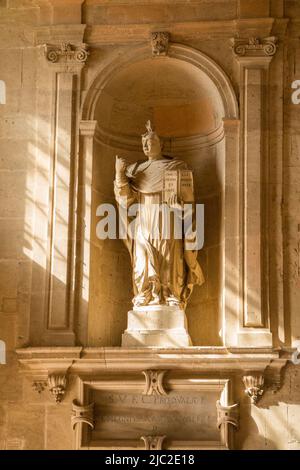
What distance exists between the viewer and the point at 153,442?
14039 millimetres

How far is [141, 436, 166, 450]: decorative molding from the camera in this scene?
14016 millimetres

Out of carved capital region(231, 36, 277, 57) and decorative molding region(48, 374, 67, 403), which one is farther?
carved capital region(231, 36, 277, 57)

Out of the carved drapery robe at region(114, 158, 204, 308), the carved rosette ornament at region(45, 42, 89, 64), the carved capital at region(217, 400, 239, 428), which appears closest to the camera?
Answer: the carved capital at region(217, 400, 239, 428)

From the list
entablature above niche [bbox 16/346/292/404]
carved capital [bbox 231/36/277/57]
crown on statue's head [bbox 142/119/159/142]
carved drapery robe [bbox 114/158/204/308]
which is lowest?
entablature above niche [bbox 16/346/292/404]

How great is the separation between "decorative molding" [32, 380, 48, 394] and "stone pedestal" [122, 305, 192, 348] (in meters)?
1.06

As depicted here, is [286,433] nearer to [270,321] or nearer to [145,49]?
[270,321]

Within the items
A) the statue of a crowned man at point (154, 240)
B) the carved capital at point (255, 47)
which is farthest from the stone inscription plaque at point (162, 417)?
the carved capital at point (255, 47)

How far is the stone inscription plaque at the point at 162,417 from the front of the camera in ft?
46.5

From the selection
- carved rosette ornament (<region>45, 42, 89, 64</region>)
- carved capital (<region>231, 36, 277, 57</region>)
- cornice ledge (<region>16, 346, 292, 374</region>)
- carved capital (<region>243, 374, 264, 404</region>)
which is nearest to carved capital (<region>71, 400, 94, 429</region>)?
cornice ledge (<region>16, 346, 292, 374</region>)

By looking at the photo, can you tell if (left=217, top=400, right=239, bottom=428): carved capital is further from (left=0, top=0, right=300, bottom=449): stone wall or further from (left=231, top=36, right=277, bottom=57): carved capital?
(left=231, top=36, right=277, bottom=57): carved capital

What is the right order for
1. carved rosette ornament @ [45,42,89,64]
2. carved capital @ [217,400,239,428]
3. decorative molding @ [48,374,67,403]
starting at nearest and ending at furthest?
carved capital @ [217,400,239,428], decorative molding @ [48,374,67,403], carved rosette ornament @ [45,42,89,64]

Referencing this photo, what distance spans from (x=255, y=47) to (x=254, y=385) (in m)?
4.23

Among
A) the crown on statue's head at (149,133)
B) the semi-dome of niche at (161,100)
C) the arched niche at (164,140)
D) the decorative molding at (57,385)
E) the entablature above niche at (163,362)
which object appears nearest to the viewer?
the entablature above niche at (163,362)

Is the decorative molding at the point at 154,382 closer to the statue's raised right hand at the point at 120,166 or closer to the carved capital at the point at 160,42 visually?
the statue's raised right hand at the point at 120,166
